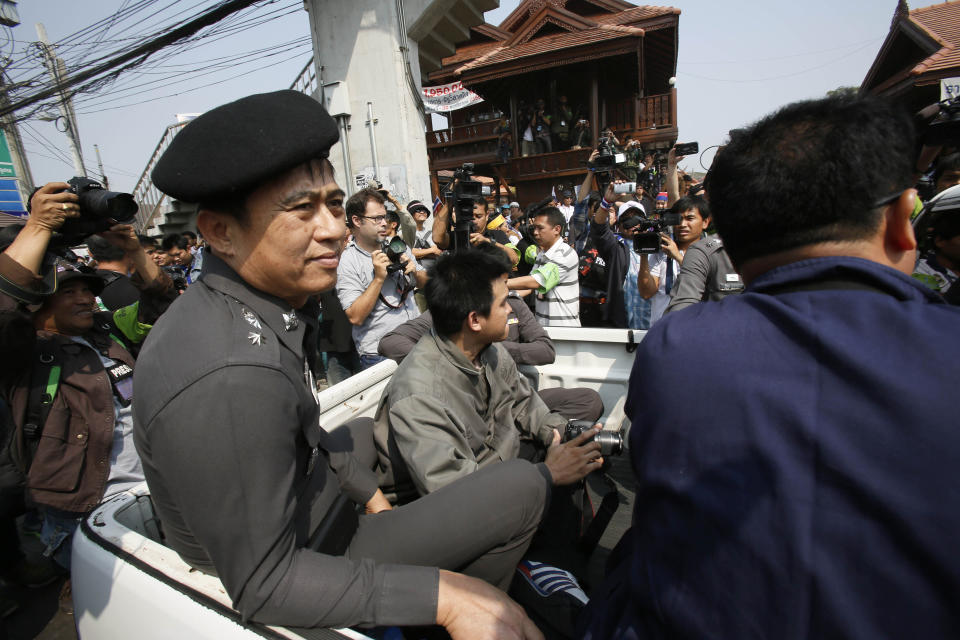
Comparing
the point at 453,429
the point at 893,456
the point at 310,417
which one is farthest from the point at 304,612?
the point at 893,456

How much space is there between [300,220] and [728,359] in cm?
94

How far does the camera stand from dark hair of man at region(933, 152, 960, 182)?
278cm

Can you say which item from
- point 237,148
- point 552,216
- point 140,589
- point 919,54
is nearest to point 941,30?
point 919,54

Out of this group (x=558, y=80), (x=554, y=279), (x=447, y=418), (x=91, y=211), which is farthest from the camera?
(x=558, y=80)

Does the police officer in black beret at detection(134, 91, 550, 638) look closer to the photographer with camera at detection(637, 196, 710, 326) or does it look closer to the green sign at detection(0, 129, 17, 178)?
the photographer with camera at detection(637, 196, 710, 326)

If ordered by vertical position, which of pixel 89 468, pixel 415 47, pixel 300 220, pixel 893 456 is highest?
pixel 415 47

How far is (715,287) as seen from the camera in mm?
2828

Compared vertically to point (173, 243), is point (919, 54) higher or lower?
higher

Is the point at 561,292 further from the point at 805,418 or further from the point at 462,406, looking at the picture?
the point at 805,418

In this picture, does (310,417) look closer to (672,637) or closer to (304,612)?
(304,612)

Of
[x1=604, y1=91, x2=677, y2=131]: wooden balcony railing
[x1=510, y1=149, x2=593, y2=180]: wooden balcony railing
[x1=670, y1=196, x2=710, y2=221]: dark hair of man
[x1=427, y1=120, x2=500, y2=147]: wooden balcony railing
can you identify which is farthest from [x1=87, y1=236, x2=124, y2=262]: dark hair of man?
[x1=604, y1=91, x2=677, y2=131]: wooden balcony railing

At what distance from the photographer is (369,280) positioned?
131 inches

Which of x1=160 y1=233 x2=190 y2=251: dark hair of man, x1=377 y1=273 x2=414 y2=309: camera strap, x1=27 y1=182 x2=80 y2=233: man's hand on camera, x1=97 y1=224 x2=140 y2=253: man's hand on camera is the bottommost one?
x1=377 y1=273 x2=414 y2=309: camera strap

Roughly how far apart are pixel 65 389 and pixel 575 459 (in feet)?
7.43
